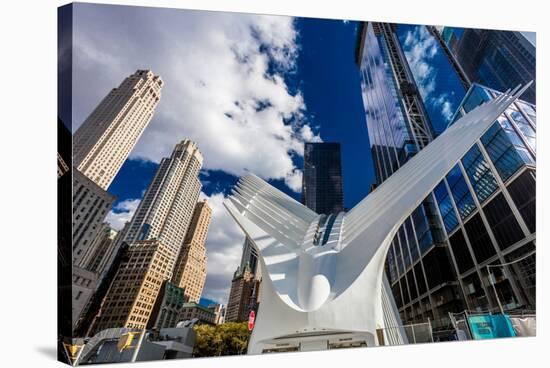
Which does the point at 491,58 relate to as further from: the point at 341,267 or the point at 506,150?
the point at 341,267

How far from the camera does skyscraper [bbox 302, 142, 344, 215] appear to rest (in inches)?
3469

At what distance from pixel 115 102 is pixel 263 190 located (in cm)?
4914

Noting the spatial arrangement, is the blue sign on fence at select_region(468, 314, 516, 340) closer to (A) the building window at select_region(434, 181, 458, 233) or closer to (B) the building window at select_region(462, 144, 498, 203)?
(B) the building window at select_region(462, 144, 498, 203)

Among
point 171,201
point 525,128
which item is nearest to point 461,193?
point 525,128

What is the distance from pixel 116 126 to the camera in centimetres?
5334

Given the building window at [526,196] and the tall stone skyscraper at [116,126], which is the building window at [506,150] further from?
the tall stone skyscraper at [116,126]

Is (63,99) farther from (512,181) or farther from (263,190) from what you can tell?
(512,181)

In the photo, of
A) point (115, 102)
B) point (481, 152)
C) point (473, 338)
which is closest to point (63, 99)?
point (473, 338)

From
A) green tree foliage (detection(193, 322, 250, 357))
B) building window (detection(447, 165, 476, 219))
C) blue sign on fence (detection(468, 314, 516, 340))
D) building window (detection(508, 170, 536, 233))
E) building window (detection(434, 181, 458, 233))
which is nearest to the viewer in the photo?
blue sign on fence (detection(468, 314, 516, 340))

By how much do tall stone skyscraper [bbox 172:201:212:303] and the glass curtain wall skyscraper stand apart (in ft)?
132

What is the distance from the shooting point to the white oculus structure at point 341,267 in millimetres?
9719

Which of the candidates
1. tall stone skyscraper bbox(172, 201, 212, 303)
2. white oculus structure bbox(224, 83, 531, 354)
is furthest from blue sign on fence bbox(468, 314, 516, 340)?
tall stone skyscraper bbox(172, 201, 212, 303)

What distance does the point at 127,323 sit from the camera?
4416 centimetres

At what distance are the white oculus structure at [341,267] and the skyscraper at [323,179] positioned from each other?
7476cm
